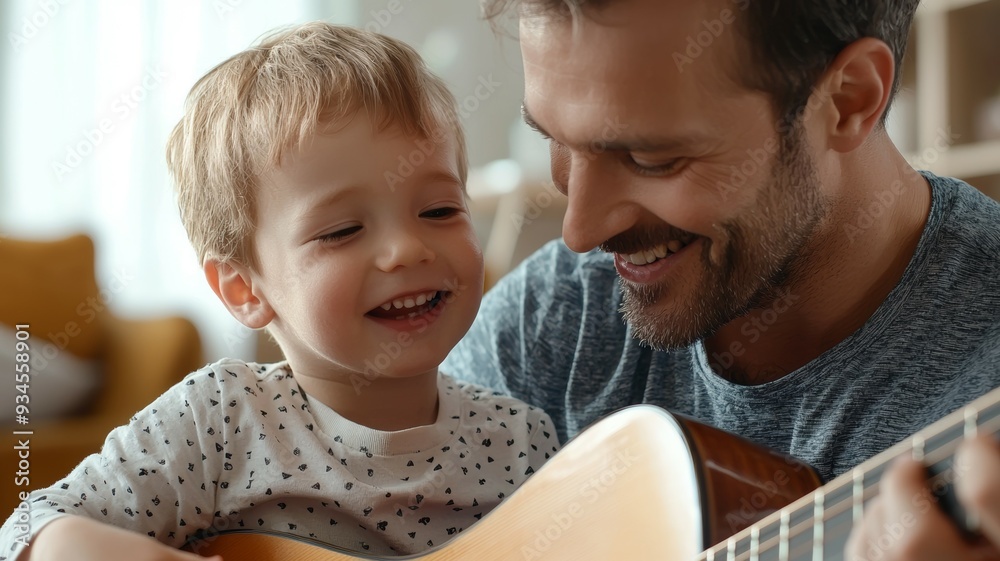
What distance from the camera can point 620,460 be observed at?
0.79 meters

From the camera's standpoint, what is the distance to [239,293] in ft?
3.65

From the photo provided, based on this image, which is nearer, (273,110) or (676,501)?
(676,501)

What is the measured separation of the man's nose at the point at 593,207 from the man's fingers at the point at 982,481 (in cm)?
47

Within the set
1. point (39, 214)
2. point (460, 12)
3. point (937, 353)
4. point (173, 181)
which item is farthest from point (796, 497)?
point (460, 12)

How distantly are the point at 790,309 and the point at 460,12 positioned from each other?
9.71 feet

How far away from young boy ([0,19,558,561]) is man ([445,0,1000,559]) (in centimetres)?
16

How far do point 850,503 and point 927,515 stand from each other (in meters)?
0.07

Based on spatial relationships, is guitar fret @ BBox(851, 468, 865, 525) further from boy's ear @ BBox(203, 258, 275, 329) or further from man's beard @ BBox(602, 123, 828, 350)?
boy's ear @ BBox(203, 258, 275, 329)

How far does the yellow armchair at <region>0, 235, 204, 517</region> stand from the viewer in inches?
81.0

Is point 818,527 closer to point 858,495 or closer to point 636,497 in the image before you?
point 858,495

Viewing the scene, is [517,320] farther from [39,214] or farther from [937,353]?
[39,214]

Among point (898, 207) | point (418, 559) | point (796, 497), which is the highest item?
point (898, 207)

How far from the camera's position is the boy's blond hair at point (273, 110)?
1013 mm

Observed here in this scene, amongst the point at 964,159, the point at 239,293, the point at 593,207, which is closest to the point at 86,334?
the point at 239,293
